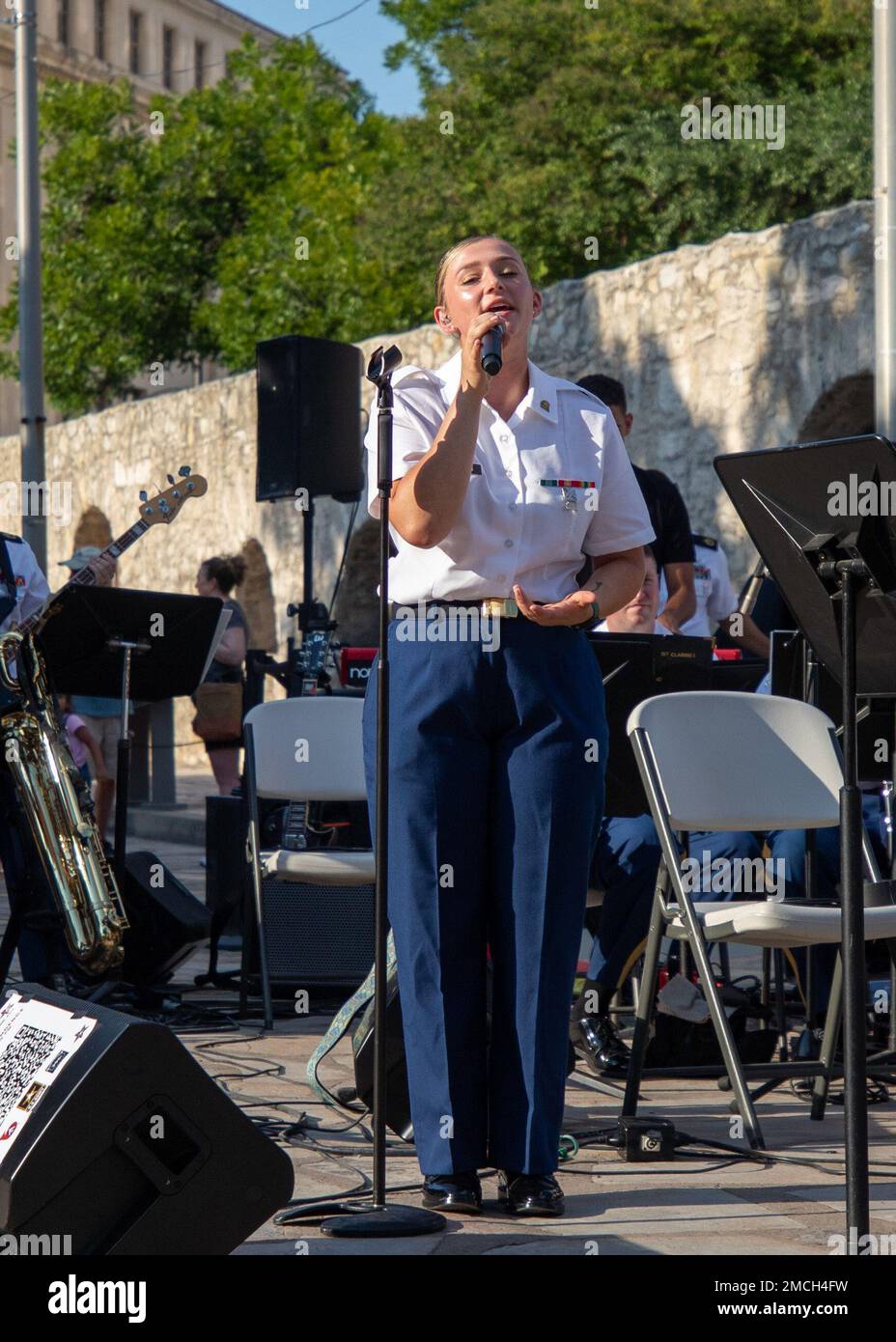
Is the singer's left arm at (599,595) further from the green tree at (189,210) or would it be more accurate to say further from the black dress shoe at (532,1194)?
the green tree at (189,210)

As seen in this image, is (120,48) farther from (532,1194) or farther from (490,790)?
(532,1194)

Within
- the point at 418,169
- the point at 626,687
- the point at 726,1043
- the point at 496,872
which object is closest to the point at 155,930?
the point at 626,687

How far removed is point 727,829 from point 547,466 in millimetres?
1439

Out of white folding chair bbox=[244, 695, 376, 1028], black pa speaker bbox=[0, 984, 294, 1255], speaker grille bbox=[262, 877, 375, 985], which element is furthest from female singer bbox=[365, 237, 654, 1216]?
speaker grille bbox=[262, 877, 375, 985]

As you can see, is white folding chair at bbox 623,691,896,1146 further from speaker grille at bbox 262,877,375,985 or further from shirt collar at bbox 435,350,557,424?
speaker grille at bbox 262,877,375,985

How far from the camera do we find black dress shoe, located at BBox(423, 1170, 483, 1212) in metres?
3.50

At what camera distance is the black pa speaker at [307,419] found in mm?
9664

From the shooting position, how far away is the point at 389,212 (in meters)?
28.2

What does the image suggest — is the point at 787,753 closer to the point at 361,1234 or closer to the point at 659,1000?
the point at 659,1000

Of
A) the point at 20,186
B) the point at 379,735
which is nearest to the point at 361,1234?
the point at 379,735

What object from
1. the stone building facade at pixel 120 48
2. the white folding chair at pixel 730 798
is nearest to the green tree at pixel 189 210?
the stone building facade at pixel 120 48

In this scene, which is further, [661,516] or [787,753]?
[661,516]

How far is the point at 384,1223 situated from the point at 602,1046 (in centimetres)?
197

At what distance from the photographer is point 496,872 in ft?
11.9
